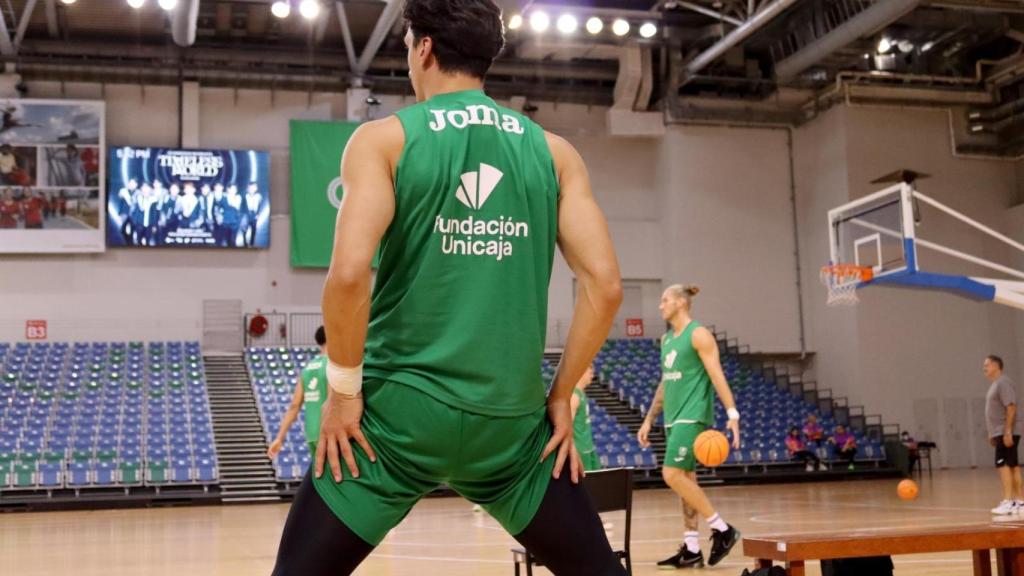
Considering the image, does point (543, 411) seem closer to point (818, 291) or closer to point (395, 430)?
point (395, 430)

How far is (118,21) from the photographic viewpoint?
2361 centimetres

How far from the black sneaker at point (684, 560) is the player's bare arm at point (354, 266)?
6199 mm

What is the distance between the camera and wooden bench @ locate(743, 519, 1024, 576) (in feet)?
16.2

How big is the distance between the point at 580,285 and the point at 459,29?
0.67 metres

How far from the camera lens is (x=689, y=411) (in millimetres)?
8344

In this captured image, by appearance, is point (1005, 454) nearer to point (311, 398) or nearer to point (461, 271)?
point (311, 398)

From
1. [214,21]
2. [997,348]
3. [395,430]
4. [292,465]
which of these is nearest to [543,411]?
[395,430]

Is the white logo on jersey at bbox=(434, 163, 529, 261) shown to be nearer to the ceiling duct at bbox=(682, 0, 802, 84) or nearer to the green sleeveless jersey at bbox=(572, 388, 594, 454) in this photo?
the green sleeveless jersey at bbox=(572, 388, 594, 454)

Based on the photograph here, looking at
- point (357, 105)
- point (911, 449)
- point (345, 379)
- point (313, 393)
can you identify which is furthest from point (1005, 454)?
point (357, 105)

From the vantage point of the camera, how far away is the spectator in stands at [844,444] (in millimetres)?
21969

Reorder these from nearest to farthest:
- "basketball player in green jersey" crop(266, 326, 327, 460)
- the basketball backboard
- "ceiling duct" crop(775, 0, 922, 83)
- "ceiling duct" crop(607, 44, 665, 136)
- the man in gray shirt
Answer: "basketball player in green jersey" crop(266, 326, 327, 460)
the man in gray shirt
the basketball backboard
"ceiling duct" crop(775, 0, 922, 83)
"ceiling duct" crop(607, 44, 665, 136)

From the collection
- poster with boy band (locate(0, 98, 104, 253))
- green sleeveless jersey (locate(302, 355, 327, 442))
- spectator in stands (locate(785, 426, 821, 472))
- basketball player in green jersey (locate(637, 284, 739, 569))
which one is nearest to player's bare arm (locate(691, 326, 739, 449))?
basketball player in green jersey (locate(637, 284, 739, 569))

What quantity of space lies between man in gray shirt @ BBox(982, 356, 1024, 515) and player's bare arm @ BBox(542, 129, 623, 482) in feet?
38.2

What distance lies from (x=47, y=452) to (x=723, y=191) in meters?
15.6
